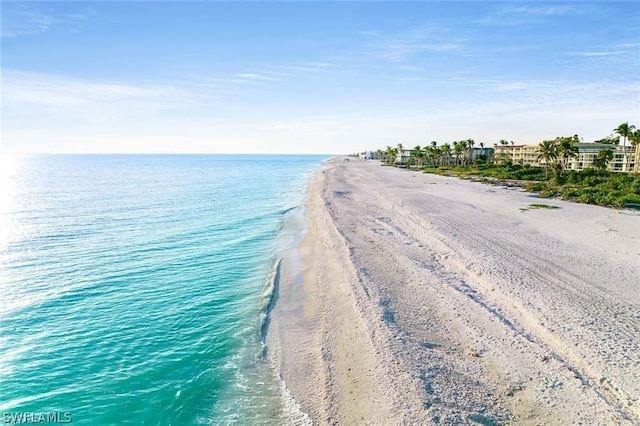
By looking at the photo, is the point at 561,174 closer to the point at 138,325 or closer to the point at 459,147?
the point at 459,147

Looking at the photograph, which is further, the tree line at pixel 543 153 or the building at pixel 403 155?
the building at pixel 403 155

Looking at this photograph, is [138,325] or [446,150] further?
[446,150]

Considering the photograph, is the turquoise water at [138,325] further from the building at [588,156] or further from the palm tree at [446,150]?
the palm tree at [446,150]

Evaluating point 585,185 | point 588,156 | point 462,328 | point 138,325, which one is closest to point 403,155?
point 588,156

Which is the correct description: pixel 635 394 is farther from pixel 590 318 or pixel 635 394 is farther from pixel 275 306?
pixel 275 306

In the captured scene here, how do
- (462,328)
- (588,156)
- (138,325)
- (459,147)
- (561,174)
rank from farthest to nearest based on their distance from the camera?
(459,147) < (588,156) < (561,174) < (138,325) < (462,328)

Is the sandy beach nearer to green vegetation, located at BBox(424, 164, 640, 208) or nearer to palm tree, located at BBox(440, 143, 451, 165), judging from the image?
green vegetation, located at BBox(424, 164, 640, 208)

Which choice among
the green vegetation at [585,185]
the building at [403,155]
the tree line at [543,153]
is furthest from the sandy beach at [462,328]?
the building at [403,155]

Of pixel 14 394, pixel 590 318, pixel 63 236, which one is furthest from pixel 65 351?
pixel 63 236
